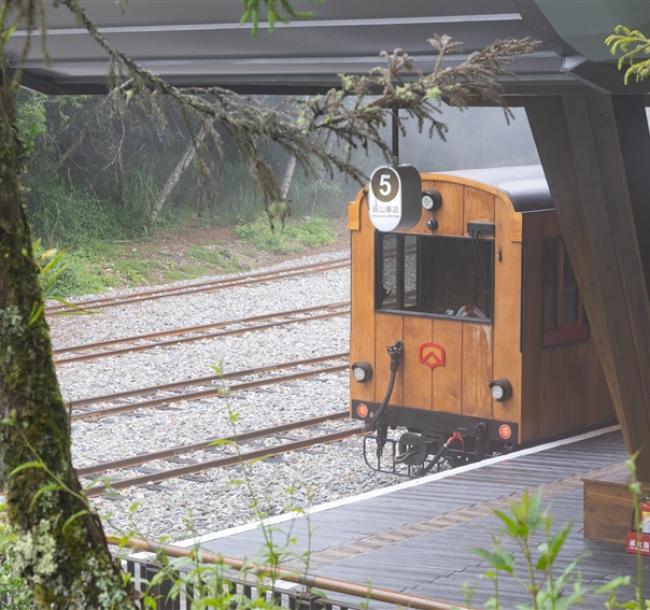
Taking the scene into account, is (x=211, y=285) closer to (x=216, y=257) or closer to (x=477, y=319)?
(x=216, y=257)

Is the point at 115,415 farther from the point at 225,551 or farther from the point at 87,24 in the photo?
the point at 87,24

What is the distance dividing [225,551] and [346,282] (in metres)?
16.3

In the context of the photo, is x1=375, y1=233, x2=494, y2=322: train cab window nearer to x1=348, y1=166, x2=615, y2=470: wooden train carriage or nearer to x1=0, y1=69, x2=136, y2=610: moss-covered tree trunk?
x1=348, y1=166, x2=615, y2=470: wooden train carriage

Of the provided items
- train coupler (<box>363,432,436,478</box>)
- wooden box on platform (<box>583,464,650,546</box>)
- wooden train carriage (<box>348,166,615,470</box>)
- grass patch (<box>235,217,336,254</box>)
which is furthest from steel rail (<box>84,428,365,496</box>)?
grass patch (<box>235,217,336,254</box>)

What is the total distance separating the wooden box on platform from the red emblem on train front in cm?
307

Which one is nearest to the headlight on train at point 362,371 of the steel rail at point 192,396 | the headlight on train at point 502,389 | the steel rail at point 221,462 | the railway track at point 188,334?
the steel rail at point 221,462

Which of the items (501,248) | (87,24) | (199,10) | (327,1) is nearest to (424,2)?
(327,1)

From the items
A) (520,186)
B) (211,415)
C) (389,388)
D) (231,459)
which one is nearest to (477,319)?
(389,388)

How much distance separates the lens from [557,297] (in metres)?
10.6

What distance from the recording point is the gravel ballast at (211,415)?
32.4 feet

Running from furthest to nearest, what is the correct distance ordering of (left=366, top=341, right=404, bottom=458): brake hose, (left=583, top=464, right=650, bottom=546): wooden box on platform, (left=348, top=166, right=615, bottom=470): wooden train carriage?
(left=366, top=341, right=404, bottom=458): brake hose, (left=348, top=166, right=615, bottom=470): wooden train carriage, (left=583, top=464, right=650, bottom=546): wooden box on platform

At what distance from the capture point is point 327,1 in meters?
5.79

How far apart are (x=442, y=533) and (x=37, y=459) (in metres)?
5.58

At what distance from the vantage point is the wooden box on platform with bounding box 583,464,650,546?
759 cm
